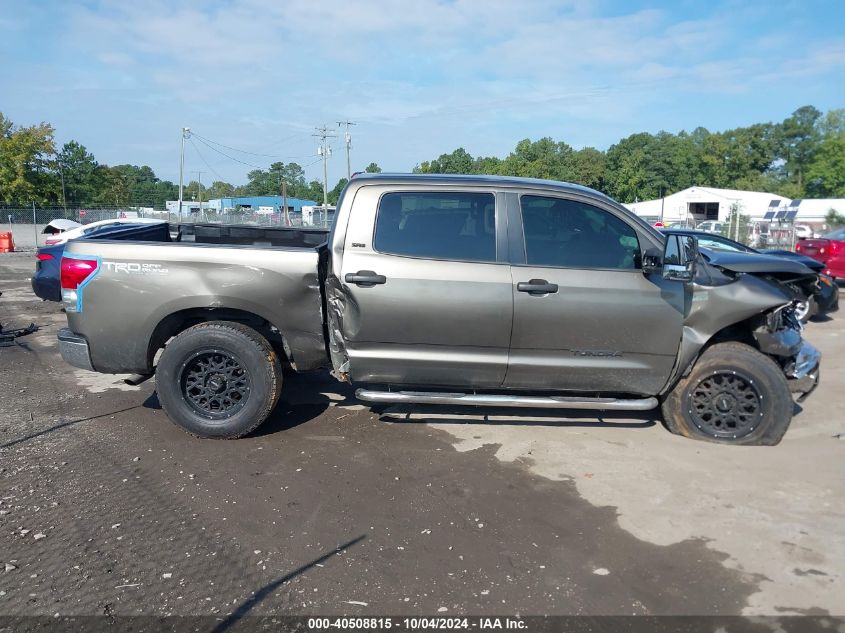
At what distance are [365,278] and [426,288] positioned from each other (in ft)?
1.47

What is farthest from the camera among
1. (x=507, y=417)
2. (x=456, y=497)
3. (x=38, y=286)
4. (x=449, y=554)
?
(x=38, y=286)

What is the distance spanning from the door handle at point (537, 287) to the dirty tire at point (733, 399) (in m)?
1.30

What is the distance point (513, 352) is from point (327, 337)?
1.45 m

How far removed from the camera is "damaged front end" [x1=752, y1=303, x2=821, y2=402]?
4.88 metres

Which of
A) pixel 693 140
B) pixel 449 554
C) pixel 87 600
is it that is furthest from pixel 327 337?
pixel 693 140

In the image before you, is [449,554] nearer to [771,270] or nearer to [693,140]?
[771,270]

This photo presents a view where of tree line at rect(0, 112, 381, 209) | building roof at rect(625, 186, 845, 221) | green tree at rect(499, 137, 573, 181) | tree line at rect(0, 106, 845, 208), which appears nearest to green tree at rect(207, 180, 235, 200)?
tree line at rect(0, 106, 845, 208)

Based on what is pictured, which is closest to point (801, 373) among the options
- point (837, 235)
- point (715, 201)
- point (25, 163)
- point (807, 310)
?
point (807, 310)

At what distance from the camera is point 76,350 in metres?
5.02

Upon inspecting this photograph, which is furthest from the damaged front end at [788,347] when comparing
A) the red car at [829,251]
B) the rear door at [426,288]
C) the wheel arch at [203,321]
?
the red car at [829,251]

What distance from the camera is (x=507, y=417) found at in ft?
18.2

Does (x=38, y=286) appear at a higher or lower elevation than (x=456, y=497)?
higher

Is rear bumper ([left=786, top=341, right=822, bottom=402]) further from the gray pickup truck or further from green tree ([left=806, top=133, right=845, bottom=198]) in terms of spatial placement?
green tree ([left=806, top=133, right=845, bottom=198])

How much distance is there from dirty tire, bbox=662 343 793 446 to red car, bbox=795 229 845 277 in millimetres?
10227
